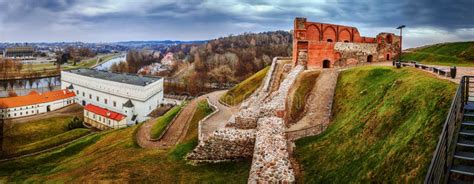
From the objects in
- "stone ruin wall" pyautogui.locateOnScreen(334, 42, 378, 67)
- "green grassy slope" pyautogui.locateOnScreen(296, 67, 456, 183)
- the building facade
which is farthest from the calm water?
"green grassy slope" pyautogui.locateOnScreen(296, 67, 456, 183)

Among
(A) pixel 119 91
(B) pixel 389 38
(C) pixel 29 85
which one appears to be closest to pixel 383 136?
(B) pixel 389 38

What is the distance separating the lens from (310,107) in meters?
22.7

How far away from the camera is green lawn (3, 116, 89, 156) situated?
3762cm

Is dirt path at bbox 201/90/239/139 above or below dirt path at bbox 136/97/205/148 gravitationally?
above

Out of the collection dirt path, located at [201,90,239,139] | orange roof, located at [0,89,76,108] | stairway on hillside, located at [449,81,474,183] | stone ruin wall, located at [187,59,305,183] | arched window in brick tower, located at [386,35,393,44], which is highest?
arched window in brick tower, located at [386,35,393,44]

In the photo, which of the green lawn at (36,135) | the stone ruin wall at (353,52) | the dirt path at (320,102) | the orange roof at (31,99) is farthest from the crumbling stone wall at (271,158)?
the orange roof at (31,99)

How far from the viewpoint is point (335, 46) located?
33.6 metres

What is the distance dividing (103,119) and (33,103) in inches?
624

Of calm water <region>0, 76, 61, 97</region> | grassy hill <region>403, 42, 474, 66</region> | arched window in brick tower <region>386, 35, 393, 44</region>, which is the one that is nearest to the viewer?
grassy hill <region>403, 42, 474, 66</region>

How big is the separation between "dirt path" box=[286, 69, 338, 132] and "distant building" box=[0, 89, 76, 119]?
4683 cm

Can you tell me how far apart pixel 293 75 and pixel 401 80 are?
40.2 ft

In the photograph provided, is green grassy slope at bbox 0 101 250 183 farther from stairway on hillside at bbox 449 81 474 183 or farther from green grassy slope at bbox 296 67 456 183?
stairway on hillside at bbox 449 81 474 183

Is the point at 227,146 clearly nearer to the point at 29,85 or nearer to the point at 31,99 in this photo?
the point at 31,99

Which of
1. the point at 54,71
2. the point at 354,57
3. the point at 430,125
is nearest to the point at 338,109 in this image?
the point at 430,125
